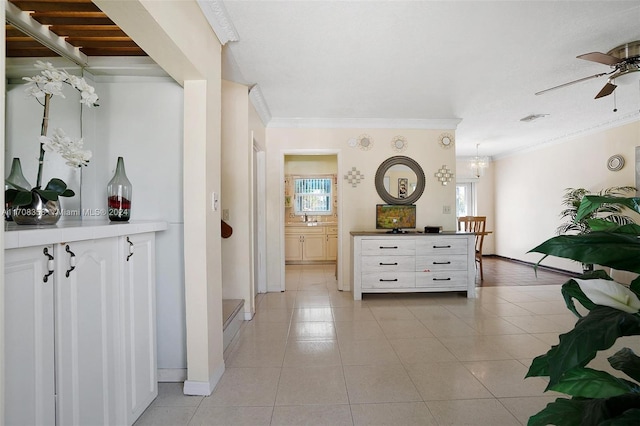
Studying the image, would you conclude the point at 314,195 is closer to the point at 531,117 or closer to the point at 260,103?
the point at 260,103

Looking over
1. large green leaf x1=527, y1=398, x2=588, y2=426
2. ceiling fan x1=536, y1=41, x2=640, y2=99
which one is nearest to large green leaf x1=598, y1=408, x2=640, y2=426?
large green leaf x1=527, y1=398, x2=588, y2=426

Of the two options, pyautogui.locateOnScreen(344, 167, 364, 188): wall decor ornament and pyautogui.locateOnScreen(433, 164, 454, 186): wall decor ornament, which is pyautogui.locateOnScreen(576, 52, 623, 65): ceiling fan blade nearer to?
pyautogui.locateOnScreen(433, 164, 454, 186): wall decor ornament

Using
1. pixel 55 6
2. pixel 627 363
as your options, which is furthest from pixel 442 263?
pixel 55 6

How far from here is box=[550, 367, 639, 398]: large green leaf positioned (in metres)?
0.57

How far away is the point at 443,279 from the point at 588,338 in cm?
367

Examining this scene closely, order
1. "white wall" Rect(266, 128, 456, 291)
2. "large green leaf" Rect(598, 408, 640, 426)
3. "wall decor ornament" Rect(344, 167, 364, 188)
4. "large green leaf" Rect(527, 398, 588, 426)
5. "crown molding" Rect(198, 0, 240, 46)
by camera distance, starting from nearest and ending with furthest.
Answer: "large green leaf" Rect(598, 408, 640, 426), "large green leaf" Rect(527, 398, 588, 426), "crown molding" Rect(198, 0, 240, 46), "white wall" Rect(266, 128, 456, 291), "wall decor ornament" Rect(344, 167, 364, 188)

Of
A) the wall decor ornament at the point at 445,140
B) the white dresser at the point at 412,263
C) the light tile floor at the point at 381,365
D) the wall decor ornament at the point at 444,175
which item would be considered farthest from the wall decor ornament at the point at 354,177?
the light tile floor at the point at 381,365

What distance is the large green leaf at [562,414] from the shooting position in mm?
625

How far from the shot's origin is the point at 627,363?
2.19ft

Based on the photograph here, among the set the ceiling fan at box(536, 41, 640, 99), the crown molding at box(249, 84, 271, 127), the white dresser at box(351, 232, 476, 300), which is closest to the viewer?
the ceiling fan at box(536, 41, 640, 99)

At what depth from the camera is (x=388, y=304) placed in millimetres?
3766

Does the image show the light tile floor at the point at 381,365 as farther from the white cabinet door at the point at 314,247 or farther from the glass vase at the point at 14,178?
the white cabinet door at the point at 314,247

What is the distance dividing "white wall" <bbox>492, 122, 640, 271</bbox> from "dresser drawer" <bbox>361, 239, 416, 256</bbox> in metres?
2.13

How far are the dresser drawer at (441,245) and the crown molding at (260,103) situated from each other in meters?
2.67
